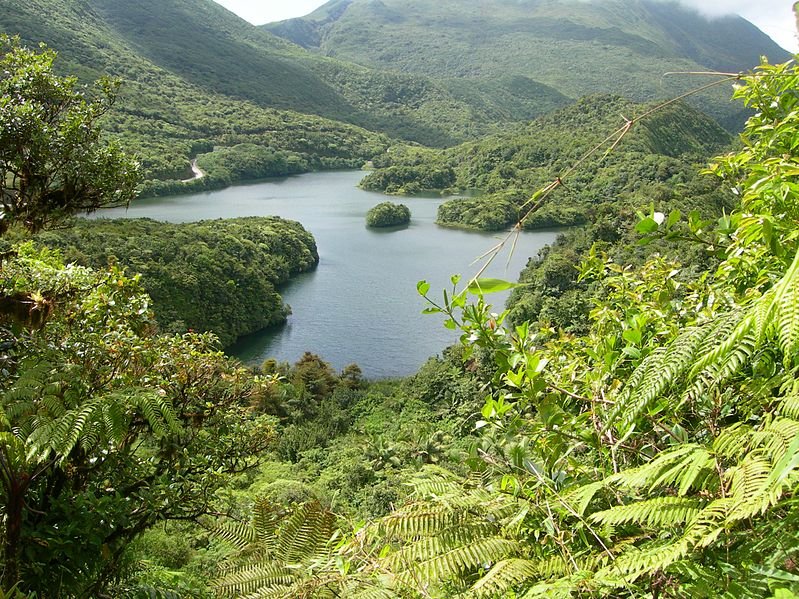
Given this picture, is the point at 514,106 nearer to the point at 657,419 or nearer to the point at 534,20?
the point at 534,20

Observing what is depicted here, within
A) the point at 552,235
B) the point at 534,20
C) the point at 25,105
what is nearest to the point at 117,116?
the point at 552,235

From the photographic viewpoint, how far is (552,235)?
141ft

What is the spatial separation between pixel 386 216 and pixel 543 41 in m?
141

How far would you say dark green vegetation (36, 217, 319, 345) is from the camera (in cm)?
2525

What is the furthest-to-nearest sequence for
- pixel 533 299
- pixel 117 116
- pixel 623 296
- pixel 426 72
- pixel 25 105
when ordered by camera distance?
pixel 426 72 → pixel 117 116 → pixel 533 299 → pixel 25 105 → pixel 623 296

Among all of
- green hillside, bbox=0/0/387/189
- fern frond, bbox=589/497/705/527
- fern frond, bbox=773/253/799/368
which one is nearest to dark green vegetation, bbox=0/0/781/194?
green hillside, bbox=0/0/387/189

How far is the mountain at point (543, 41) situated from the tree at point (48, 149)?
12866 centimetres

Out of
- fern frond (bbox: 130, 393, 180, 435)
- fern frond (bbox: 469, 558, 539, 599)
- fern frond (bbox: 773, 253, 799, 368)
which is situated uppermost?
fern frond (bbox: 773, 253, 799, 368)

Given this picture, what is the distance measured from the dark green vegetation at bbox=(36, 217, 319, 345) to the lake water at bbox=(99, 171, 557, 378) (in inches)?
47.7

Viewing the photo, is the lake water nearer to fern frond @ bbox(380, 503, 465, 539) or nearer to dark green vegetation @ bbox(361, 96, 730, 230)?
dark green vegetation @ bbox(361, 96, 730, 230)

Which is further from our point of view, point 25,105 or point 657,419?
point 25,105

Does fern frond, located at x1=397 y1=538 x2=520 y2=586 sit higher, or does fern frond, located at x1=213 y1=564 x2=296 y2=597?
fern frond, located at x1=397 y1=538 x2=520 y2=586

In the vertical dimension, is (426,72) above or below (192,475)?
above

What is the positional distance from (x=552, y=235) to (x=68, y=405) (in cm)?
4276
